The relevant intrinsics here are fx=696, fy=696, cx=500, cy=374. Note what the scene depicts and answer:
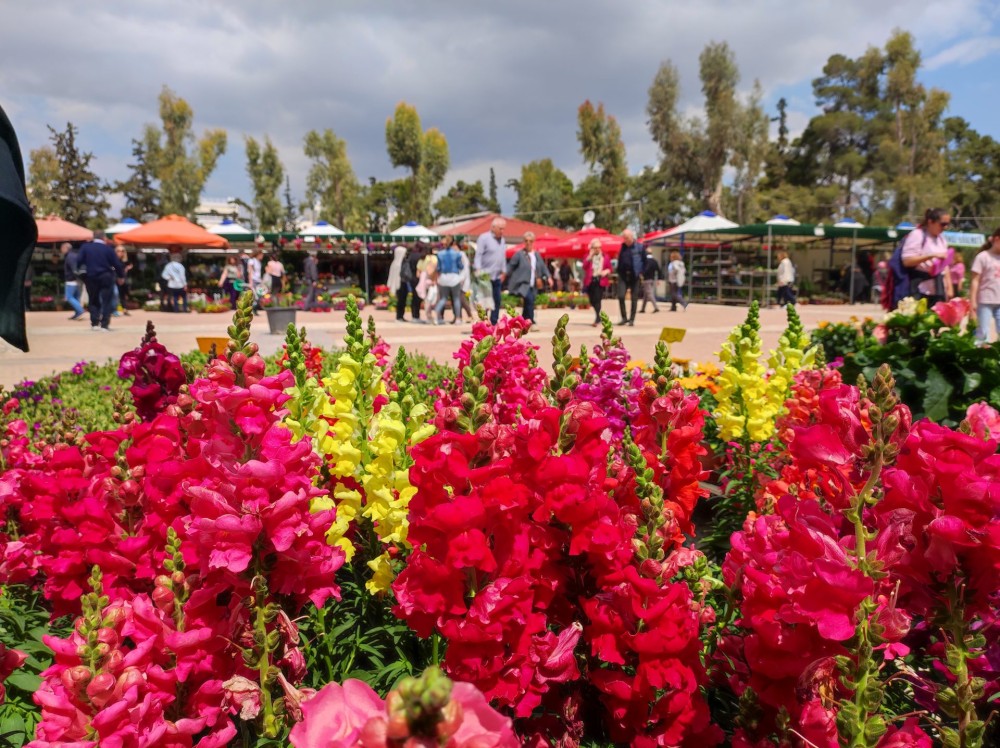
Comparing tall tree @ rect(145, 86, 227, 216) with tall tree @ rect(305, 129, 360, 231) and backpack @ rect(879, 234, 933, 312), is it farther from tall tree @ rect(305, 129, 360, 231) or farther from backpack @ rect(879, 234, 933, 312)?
backpack @ rect(879, 234, 933, 312)

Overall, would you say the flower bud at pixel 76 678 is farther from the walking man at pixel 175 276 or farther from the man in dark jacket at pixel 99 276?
the walking man at pixel 175 276

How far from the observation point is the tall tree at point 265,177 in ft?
161

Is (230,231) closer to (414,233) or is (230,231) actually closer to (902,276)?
(414,233)

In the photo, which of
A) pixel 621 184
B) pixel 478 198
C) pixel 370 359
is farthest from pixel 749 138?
pixel 370 359

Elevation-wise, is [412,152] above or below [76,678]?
above

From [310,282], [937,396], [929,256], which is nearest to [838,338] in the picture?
[937,396]

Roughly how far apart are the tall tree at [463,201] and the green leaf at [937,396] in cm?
7852

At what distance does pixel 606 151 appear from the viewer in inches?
1843

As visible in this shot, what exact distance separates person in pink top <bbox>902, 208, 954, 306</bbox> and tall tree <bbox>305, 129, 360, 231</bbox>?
46.3m

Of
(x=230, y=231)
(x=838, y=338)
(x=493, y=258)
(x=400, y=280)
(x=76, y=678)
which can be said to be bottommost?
(x=76, y=678)

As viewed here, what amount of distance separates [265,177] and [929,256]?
4900 cm

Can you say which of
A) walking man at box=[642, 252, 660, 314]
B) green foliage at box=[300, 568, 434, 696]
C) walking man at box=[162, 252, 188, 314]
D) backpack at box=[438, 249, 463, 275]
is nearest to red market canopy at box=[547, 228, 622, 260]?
walking man at box=[642, 252, 660, 314]

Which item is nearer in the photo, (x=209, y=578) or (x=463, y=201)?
(x=209, y=578)

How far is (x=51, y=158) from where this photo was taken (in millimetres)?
43469
